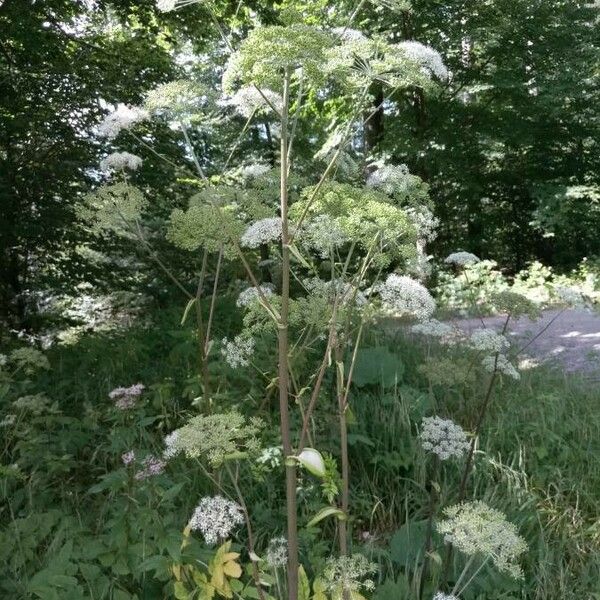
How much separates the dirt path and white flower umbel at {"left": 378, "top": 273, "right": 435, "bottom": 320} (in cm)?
289

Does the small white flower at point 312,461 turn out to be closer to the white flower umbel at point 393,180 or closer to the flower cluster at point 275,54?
the flower cluster at point 275,54

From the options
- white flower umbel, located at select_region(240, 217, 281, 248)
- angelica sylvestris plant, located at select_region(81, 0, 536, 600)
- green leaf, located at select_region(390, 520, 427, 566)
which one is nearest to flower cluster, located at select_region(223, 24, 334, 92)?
angelica sylvestris plant, located at select_region(81, 0, 536, 600)

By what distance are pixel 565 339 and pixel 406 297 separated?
5574mm

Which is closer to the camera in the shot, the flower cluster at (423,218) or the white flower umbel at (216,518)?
the white flower umbel at (216,518)

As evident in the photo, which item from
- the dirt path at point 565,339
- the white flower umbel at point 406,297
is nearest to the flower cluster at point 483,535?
the white flower umbel at point 406,297

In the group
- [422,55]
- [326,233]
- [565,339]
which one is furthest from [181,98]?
[565,339]

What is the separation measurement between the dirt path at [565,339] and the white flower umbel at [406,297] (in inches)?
114

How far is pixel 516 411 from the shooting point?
4.09 m

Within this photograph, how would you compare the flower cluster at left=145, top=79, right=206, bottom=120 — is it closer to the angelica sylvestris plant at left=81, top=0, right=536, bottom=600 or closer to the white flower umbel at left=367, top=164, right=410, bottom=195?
the angelica sylvestris plant at left=81, top=0, right=536, bottom=600

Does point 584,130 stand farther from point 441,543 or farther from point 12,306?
point 441,543

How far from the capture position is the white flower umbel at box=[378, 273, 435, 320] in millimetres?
2299

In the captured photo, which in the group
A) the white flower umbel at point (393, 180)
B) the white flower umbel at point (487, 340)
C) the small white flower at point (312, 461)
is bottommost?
the white flower umbel at point (487, 340)

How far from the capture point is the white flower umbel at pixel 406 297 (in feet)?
7.54

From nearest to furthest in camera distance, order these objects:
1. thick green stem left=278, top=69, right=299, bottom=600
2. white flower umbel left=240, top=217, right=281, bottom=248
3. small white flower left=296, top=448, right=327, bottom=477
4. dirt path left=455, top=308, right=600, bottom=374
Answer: small white flower left=296, top=448, right=327, bottom=477, thick green stem left=278, top=69, right=299, bottom=600, white flower umbel left=240, top=217, right=281, bottom=248, dirt path left=455, top=308, right=600, bottom=374
